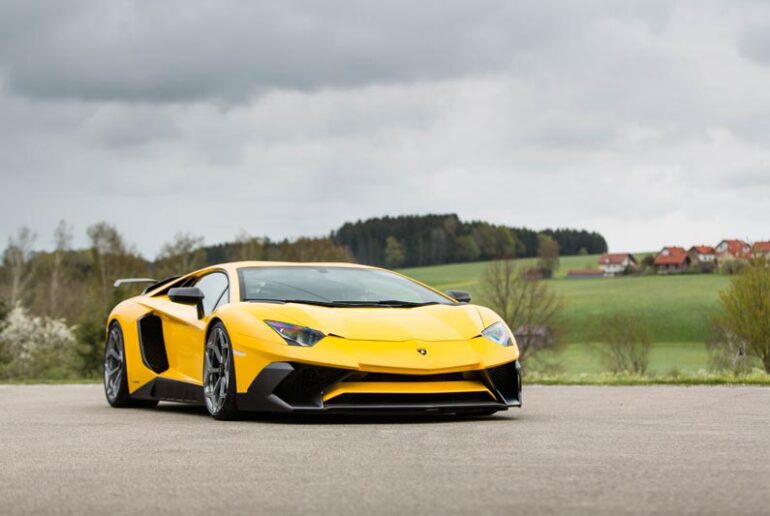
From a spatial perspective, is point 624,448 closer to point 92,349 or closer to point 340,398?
point 340,398

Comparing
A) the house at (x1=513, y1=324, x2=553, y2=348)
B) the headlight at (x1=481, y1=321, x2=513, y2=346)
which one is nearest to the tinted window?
the headlight at (x1=481, y1=321, x2=513, y2=346)

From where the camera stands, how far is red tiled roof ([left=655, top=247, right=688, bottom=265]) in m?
125

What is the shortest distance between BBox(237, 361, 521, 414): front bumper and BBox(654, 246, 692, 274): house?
112019 millimetres

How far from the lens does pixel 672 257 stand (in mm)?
126250

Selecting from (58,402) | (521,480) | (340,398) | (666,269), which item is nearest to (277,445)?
(340,398)

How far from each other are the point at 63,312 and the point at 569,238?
74.3 m

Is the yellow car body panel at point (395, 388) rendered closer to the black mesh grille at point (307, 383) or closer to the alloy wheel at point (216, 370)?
the black mesh grille at point (307, 383)

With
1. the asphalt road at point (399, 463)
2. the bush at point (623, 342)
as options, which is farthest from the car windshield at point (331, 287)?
the bush at point (623, 342)

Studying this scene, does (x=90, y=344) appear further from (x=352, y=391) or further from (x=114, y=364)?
(x=352, y=391)

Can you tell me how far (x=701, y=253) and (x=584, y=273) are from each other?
27.9 meters

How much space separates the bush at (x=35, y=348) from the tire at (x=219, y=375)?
45.4 metres

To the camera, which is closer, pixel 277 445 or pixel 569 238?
pixel 277 445

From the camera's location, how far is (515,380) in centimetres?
929

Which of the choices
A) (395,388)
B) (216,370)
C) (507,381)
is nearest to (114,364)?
(216,370)
